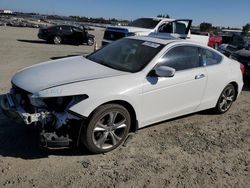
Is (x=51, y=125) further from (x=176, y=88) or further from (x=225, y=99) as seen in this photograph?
(x=225, y=99)

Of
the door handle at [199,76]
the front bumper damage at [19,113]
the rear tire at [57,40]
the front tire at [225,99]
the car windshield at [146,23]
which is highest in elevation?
the car windshield at [146,23]

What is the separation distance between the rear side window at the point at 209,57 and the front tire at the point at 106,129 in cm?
209

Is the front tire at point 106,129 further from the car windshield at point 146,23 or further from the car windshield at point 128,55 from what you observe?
the car windshield at point 146,23

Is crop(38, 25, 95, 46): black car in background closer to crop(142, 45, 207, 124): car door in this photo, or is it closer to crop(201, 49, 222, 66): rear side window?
crop(201, 49, 222, 66): rear side window

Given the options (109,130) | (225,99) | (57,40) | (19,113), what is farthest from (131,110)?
(57,40)

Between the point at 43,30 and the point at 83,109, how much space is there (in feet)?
58.5

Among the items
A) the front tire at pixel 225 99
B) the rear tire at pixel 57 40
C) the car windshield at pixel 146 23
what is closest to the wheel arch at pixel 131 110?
the front tire at pixel 225 99

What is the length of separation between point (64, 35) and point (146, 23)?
8.86 metres

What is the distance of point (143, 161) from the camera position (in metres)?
4.23

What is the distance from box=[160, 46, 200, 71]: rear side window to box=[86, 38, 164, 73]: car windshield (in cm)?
21

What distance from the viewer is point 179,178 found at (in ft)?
12.8

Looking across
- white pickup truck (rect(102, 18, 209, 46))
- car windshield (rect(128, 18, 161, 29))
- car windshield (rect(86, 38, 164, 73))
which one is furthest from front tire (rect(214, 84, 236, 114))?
car windshield (rect(128, 18, 161, 29))

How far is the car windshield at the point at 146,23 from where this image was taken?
13.4 meters

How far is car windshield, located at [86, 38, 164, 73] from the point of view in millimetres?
4844
